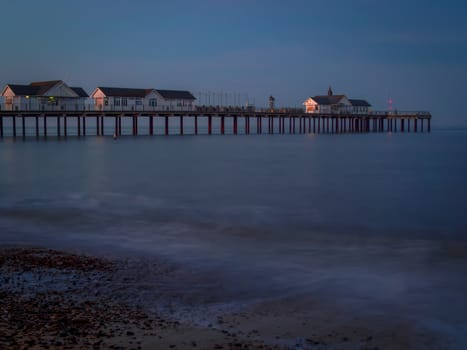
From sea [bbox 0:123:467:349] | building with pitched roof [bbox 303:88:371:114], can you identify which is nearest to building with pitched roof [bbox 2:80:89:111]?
sea [bbox 0:123:467:349]

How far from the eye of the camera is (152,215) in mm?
14188

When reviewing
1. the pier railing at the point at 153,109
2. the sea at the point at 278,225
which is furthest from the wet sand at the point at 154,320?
the pier railing at the point at 153,109

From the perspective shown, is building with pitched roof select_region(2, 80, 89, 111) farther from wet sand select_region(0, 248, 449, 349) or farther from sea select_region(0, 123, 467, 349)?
wet sand select_region(0, 248, 449, 349)

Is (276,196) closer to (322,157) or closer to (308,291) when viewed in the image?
(308,291)

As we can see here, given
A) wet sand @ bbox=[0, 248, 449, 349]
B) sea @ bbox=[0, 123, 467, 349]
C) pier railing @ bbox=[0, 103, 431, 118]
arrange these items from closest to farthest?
1. wet sand @ bbox=[0, 248, 449, 349]
2. sea @ bbox=[0, 123, 467, 349]
3. pier railing @ bbox=[0, 103, 431, 118]

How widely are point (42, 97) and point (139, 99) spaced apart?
9700 millimetres

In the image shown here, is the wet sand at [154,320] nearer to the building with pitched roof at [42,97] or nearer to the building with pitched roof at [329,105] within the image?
the building with pitched roof at [42,97]

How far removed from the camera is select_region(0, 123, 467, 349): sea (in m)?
7.72

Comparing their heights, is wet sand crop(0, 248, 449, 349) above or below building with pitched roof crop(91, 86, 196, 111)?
below

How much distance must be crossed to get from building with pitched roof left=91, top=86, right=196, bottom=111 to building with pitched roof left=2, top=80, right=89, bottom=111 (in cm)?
246

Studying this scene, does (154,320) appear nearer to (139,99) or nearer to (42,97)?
(42,97)

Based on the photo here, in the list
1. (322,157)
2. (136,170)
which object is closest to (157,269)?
(136,170)

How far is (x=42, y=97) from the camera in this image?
51.7 m

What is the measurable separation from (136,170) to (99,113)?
87.7 ft
